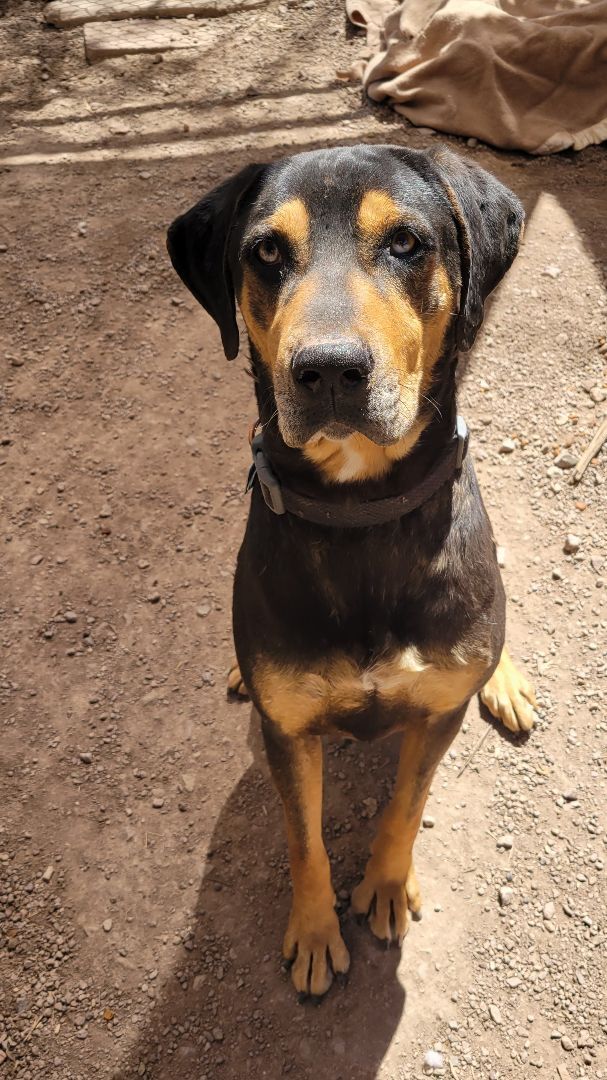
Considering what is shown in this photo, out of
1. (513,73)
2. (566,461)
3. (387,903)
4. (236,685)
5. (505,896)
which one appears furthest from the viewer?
(513,73)

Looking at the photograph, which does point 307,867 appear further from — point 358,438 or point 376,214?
point 376,214

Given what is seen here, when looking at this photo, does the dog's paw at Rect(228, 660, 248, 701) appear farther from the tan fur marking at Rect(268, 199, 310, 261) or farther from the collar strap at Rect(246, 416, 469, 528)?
the tan fur marking at Rect(268, 199, 310, 261)

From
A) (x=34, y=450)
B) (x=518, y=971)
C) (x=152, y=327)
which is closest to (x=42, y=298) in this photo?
(x=152, y=327)

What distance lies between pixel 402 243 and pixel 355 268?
0.53 ft

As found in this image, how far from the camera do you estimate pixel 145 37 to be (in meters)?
6.44

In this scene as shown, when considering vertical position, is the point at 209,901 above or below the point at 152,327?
below

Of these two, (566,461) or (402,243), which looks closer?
(402,243)

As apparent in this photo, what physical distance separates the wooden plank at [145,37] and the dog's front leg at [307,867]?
5693mm

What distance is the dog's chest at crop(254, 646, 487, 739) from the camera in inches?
92.8

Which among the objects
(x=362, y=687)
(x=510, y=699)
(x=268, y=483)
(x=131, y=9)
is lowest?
(x=510, y=699)

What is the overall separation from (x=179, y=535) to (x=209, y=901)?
5.46ft

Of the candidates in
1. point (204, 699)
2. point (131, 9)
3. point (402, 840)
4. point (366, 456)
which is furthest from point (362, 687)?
point (131, 9)

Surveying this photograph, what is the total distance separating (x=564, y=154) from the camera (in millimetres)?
5562

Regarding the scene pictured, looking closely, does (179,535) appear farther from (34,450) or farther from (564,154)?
(564,154)
